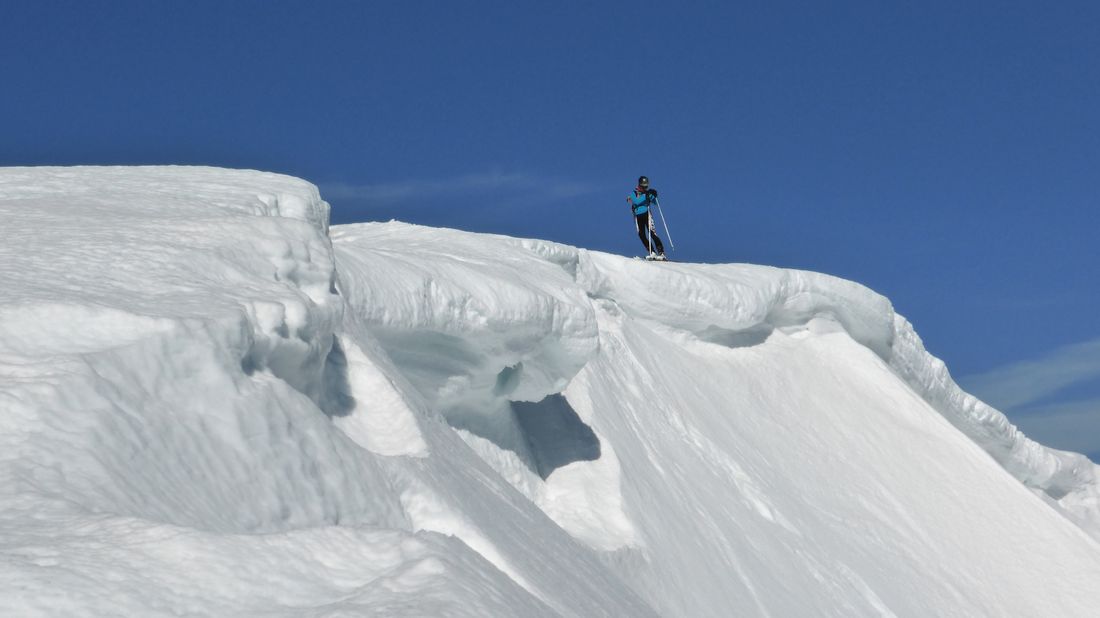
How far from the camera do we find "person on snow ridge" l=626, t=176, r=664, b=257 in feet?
58.2

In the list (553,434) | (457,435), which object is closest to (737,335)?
(553,434)

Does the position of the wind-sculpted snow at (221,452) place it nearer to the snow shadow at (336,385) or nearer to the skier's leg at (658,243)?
the snow shadow at (336,385)

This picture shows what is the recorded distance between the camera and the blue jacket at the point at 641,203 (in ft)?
58.3

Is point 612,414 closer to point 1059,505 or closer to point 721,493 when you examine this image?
point 721,493

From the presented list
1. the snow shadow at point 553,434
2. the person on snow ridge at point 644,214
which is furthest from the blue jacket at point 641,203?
the snow shadow at point 553,434

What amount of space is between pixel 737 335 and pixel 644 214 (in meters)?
3.04

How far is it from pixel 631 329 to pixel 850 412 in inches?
137

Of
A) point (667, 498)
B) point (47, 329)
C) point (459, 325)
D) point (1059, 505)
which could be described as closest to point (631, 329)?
point (667, 498)

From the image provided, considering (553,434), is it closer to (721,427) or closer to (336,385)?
(721,427)

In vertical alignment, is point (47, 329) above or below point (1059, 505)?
below

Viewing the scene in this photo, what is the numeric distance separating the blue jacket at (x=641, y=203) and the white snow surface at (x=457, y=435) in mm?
2199

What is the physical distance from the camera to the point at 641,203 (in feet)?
58.5

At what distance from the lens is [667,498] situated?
35.8 feet

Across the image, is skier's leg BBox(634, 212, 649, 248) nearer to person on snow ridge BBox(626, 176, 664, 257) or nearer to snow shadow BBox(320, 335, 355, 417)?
person on snow ridge BBox(626, 176, 664, 257)
